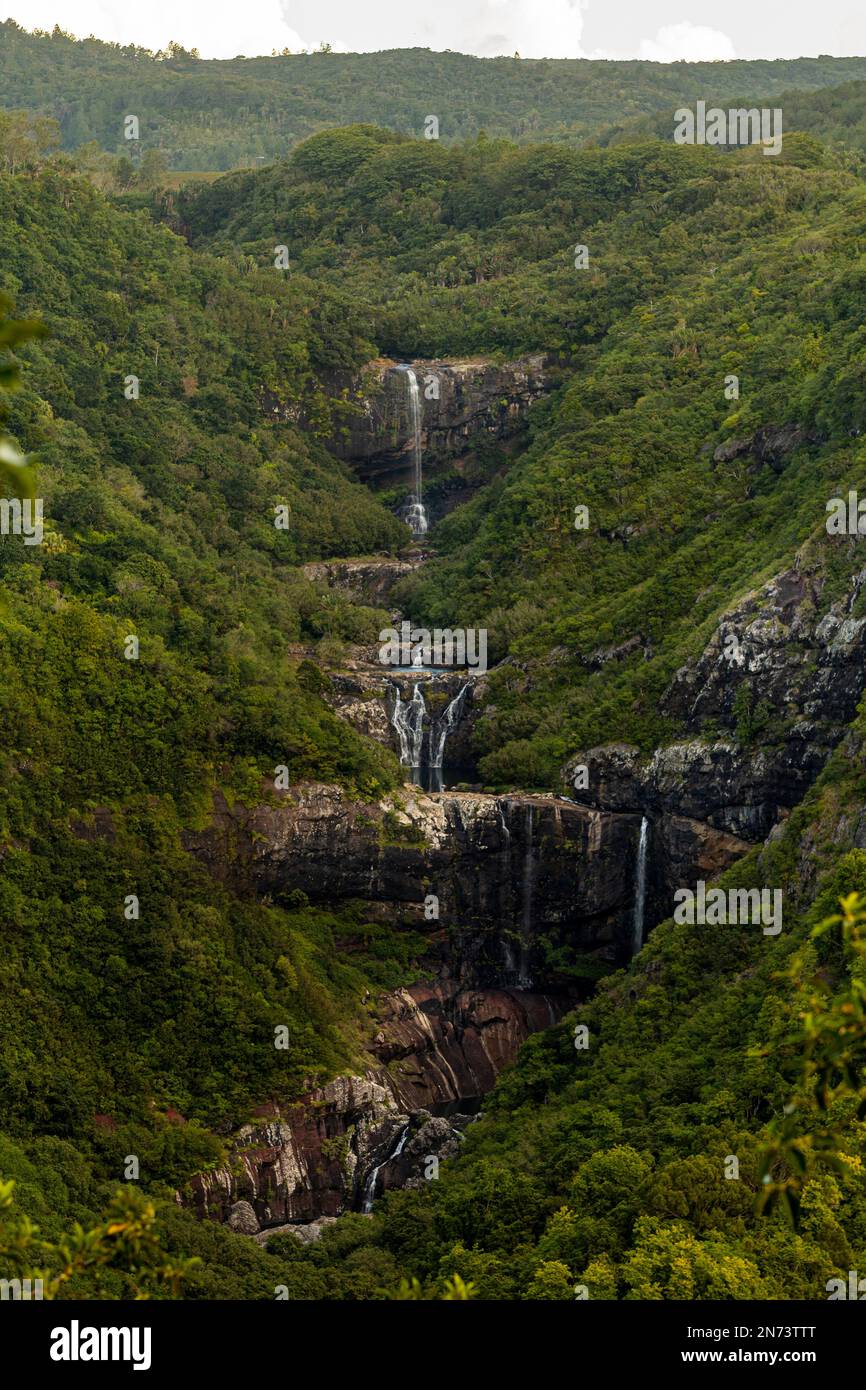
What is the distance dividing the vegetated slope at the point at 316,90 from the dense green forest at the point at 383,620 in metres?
50.4

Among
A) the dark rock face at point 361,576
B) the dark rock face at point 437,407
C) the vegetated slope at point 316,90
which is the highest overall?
the vegetated slope at point 316,90

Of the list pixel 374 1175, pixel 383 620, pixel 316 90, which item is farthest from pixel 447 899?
pixel 316 90

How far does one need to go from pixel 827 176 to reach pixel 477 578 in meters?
27.1

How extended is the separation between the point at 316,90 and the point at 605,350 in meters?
88.5

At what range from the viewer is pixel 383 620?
60.2m

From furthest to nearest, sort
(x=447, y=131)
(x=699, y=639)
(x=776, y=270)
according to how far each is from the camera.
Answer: (x=447, y=131)
(x=776, y=270)
(x=699, y=639)

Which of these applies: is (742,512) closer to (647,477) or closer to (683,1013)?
(647,477)

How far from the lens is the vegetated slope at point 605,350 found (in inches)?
2152

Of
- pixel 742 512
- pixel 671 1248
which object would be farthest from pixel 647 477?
pixel 671 1248

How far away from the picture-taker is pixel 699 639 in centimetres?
5175

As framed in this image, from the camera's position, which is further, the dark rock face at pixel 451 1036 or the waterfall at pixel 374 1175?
the dark rock face at pixel 451 1036

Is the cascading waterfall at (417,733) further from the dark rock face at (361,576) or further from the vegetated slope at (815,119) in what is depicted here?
the vegetated slope at (815,119)

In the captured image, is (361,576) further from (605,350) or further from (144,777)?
(144,777)

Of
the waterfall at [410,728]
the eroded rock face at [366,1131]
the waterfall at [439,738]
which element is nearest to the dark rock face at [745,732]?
the waterfall at [439,738]
